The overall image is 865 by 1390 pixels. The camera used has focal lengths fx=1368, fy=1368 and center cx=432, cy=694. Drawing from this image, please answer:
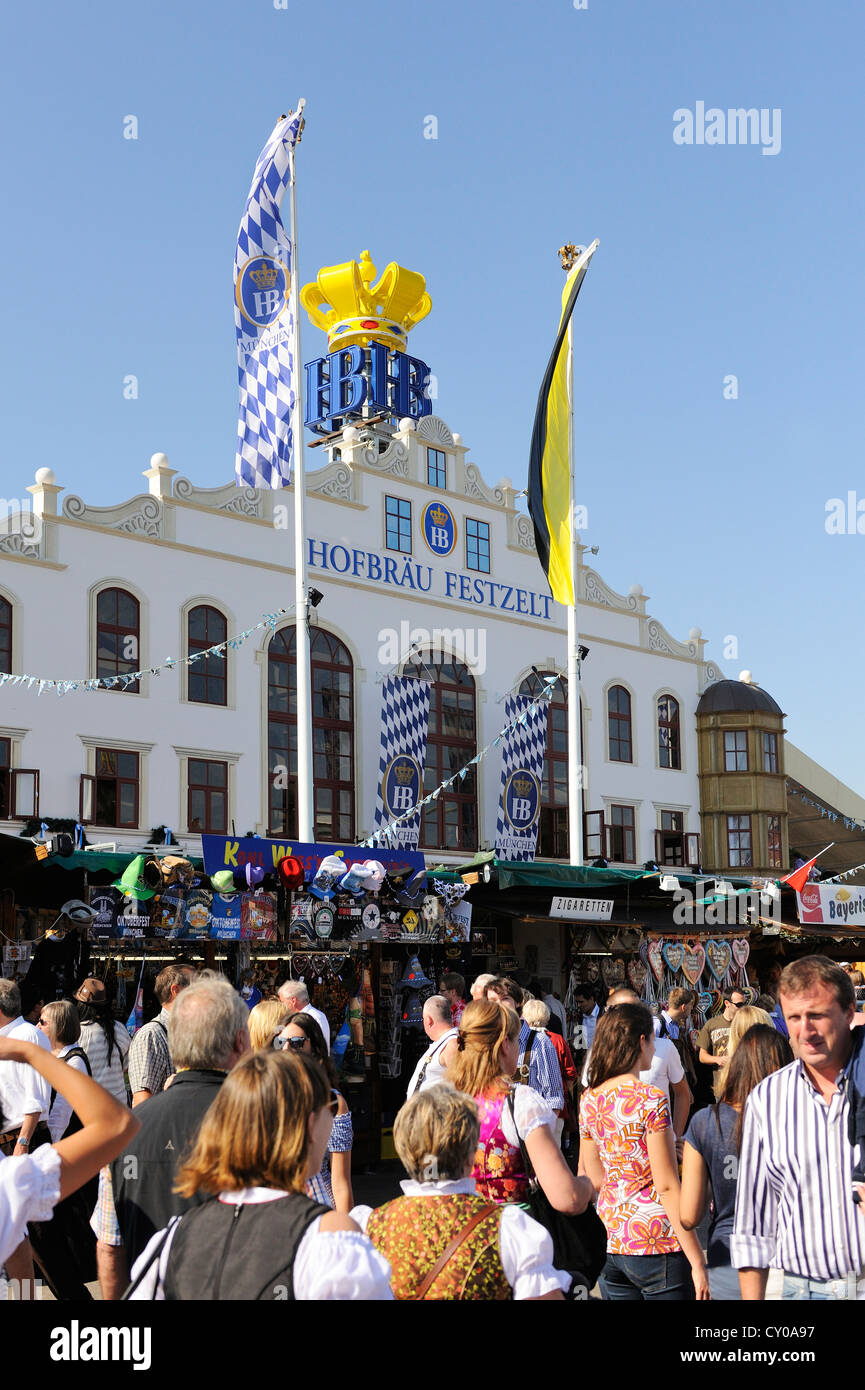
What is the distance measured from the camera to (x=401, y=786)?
90.4 feet

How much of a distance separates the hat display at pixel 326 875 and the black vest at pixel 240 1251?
10.2 meters

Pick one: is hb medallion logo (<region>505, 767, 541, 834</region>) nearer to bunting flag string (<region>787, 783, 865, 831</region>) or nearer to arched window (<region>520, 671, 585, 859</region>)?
arched window (<region>520, 671, 585, 859</region>)

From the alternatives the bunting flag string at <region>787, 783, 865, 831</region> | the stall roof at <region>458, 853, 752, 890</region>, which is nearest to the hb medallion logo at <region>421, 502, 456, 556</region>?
the bunting flag string at <region>787, 783, 865, 831</region>

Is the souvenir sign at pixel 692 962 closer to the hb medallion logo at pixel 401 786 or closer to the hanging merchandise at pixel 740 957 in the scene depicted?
the hanging merchandise at pixel 740 957

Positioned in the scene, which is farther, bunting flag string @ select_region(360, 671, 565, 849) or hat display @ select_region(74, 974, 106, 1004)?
bunting flag string @ select_region(360, 671, 565, 849)

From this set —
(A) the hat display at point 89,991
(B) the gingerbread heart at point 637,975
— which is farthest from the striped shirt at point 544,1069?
Result: (B) the gingerbread heart at point 637,975

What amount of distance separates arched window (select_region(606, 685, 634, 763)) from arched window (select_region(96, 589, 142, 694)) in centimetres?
1257

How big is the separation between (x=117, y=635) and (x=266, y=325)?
8749mm

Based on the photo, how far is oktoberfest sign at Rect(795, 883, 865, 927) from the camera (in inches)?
790

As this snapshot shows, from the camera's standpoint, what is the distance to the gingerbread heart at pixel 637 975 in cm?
1831

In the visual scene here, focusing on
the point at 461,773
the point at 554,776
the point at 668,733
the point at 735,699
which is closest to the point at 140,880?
the point at 461,773

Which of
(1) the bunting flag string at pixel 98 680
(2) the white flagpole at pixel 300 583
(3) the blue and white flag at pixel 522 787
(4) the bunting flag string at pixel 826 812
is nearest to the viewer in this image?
(2) the white flagpole at pixel 300 583

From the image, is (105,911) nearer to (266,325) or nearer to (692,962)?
(266,325)

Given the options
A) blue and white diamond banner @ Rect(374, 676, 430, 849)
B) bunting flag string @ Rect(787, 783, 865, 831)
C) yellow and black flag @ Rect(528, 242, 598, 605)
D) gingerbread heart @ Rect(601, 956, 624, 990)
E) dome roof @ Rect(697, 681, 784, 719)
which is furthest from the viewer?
bunting flag string @ Rect(787, 783, 865, 831)
